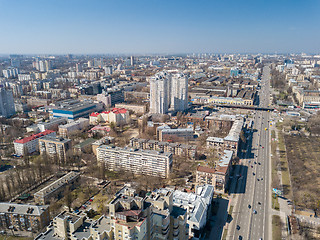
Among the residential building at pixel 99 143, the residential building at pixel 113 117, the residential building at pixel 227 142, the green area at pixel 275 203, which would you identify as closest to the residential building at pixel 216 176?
the green area at pixel 275 203

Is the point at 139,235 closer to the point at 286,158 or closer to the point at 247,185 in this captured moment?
the point at 247,185

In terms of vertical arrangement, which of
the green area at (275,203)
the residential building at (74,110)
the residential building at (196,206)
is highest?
the residential building at (74,110)

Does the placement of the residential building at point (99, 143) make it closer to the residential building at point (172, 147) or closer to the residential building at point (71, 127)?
the residential building at point (172, 147)

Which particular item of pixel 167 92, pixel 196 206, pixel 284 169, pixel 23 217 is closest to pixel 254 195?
pixel 284 169

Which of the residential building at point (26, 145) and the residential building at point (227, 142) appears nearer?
the residential building at point (26, 145)

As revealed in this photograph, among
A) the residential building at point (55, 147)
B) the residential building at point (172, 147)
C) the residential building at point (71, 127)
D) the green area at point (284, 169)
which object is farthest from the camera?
the residential building at point (71, 127)

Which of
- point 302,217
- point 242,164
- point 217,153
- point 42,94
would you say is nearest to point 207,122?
point 217,153

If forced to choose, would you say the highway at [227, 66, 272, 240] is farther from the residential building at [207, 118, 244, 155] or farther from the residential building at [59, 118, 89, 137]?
the residential building at [59, 118, 89, 137]
